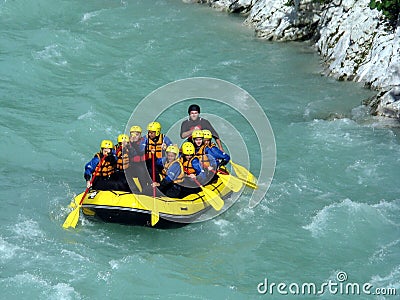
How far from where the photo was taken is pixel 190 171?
12133mm

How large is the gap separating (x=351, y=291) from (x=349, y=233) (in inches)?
64.7

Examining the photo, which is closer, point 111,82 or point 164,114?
point 164,114

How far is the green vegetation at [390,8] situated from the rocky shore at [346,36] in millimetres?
235

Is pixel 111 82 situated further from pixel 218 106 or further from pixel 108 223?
pixel 108 223

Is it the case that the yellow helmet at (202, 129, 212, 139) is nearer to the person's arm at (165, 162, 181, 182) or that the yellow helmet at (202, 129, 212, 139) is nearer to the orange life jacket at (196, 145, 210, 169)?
the orange life jacket at (196, 145, 210, 169)

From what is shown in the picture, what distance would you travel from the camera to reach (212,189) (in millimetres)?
12203

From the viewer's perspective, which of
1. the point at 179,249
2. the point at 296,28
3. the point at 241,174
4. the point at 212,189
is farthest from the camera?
the point at 296,28

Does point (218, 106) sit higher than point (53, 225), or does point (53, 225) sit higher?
point (218, 106)

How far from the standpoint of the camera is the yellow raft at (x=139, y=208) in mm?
11289

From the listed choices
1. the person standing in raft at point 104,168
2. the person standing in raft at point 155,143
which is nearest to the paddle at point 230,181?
the person standing in raft at point 155,143

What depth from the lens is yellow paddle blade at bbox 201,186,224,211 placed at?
39.0ft

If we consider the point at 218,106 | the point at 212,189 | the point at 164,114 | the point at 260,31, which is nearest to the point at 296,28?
the point at 260,31

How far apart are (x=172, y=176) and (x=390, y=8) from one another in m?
8.14

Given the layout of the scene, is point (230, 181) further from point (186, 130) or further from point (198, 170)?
point (186, 130)
